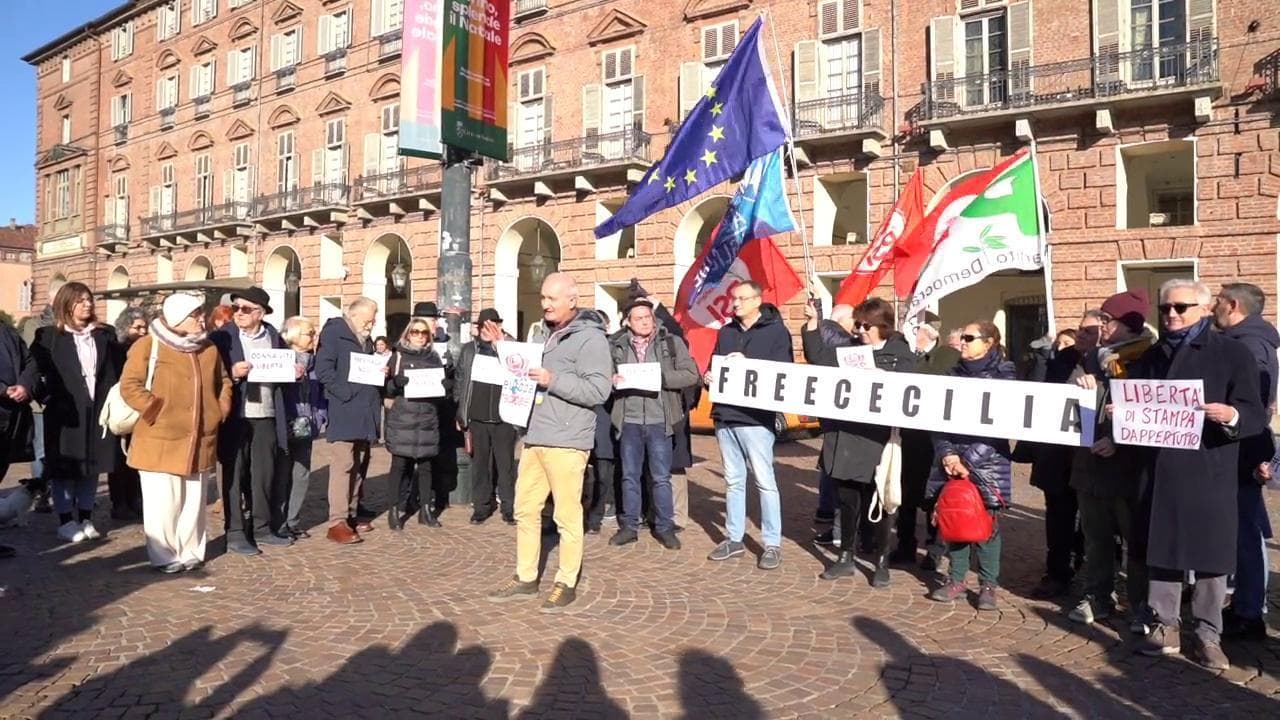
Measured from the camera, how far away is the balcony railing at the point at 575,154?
2071 centimetres

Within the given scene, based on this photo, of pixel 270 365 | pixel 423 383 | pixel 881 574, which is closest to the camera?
pixel 881 574

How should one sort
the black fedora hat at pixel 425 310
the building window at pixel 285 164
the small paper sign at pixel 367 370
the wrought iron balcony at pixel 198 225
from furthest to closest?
the wrought iron balcony at pixel 198 225 → the building window at pixel 285 164 → the black fedora hat at pixel 425 310 → the small paper sign at pixel 367 370

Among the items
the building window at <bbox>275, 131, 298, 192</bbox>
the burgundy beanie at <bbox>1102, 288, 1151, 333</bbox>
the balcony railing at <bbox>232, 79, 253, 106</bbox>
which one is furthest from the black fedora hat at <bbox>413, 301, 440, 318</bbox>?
the balcony railing at <bbox>232, 79, 253, 106</bbox>

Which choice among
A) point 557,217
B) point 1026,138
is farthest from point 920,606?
point 557,217

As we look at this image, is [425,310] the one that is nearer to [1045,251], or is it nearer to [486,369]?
[486,369]

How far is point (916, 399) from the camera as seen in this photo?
5.57 m

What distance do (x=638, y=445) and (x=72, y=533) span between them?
14.7 ft

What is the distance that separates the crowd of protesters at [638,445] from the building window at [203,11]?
29407 mm

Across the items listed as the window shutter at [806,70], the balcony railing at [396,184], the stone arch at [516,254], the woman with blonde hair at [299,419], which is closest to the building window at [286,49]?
the balcony railing at [396,184]

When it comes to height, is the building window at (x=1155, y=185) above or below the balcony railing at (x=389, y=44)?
below

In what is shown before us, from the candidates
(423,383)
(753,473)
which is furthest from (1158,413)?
(423,383)

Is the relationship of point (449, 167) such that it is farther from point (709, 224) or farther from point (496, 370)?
point (709, 224)

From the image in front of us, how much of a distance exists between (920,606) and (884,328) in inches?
78.3

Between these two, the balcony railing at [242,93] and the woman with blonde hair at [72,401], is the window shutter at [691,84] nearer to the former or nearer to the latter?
the woman with blonde hair at [72,401]
